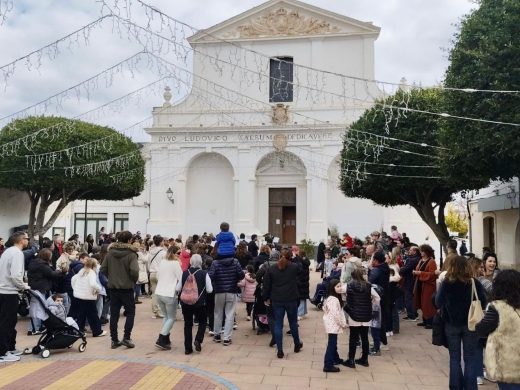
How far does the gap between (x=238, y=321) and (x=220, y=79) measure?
22.3 metres

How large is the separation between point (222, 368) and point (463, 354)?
3.47m

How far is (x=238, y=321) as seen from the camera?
11.2 m

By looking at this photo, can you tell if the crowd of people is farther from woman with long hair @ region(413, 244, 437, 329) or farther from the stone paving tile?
the stone paving tile

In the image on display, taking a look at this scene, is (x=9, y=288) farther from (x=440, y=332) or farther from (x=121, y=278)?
(x=440, y=332)

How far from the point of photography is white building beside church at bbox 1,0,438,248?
2967 cm

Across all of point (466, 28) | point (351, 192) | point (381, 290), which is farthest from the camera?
point (351, 192)

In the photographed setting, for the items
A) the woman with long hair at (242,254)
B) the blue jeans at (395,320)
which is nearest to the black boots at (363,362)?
the blue jeans at (395,320)

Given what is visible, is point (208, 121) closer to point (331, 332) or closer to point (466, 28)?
point (466, 28)

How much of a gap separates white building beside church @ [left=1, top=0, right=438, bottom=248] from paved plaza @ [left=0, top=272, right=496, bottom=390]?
2092 centimetres

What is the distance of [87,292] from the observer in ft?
28.9

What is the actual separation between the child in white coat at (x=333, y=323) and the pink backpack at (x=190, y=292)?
2.23m

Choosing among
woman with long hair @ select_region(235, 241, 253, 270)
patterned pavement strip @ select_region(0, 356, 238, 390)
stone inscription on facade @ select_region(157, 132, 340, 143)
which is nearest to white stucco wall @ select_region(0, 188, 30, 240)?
stone inscription on facade @ select_region(157, 132, 340, 143)

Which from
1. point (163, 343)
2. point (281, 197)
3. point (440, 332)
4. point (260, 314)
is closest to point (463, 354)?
point (440, 332)

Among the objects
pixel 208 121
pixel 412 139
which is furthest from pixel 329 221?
pixel 412 139
